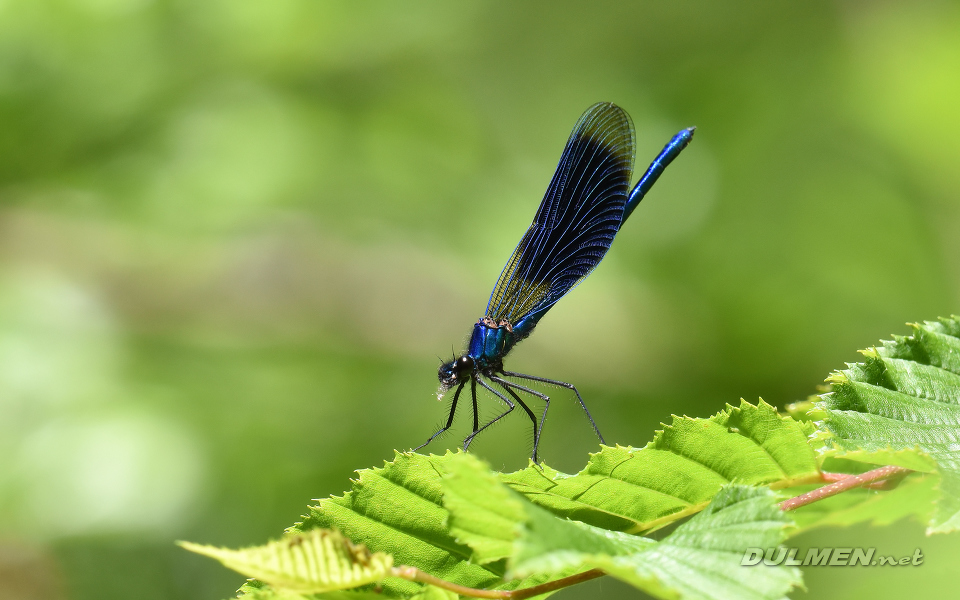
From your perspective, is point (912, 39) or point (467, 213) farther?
point (467, 213)

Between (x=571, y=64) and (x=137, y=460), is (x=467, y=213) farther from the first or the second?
(x=137, y=460)

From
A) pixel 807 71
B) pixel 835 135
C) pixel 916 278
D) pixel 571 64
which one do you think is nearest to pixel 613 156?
pixel 916 278

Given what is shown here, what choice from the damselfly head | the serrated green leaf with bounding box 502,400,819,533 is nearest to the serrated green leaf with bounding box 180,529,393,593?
the serrated green leaf with bounding box 502,400,819,533

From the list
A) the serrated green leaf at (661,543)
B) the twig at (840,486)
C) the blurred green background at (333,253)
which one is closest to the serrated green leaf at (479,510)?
the serrated green leaf at (661,543)

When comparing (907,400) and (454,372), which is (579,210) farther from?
(907,400)

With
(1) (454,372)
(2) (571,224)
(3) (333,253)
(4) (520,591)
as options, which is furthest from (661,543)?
(3) (333,253)

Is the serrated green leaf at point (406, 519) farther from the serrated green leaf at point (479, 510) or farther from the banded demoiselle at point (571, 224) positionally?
the banded demoiselle at point (571, 224)
